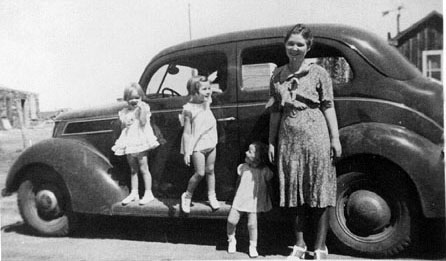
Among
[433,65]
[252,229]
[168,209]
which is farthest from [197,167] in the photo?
[433,65]

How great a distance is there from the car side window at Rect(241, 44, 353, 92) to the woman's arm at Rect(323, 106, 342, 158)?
0.44 m

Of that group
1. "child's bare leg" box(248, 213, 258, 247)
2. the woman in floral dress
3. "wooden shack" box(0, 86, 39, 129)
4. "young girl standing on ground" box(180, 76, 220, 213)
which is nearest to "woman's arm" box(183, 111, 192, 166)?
"young girl standing on ground" box(180, 76, 220, 213)

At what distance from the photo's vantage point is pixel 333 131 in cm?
273

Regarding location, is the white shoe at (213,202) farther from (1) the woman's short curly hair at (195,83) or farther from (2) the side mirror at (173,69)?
(2) the side mirror at (173,69)

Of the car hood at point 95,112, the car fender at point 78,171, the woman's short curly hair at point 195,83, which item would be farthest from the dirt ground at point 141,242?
the woman's short curly hair at point 195,83

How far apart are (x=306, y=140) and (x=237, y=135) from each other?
0.70 meters

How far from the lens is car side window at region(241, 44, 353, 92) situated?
10.2 ft

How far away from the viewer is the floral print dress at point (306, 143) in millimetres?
2711

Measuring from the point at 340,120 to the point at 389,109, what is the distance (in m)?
0.34

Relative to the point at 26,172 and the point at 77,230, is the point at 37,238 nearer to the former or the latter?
the point at 77,230

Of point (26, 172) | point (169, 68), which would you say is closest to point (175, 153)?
point (169, 68)

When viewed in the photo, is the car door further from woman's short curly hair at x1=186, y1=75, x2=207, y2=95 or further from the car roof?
the car roof

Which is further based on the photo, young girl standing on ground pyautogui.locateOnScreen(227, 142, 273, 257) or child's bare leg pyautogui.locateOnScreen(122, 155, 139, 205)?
child's bare leg pyautogui.locateOnScreen(122, 155, 139, 205)

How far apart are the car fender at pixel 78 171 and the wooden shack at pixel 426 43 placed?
269 cm
